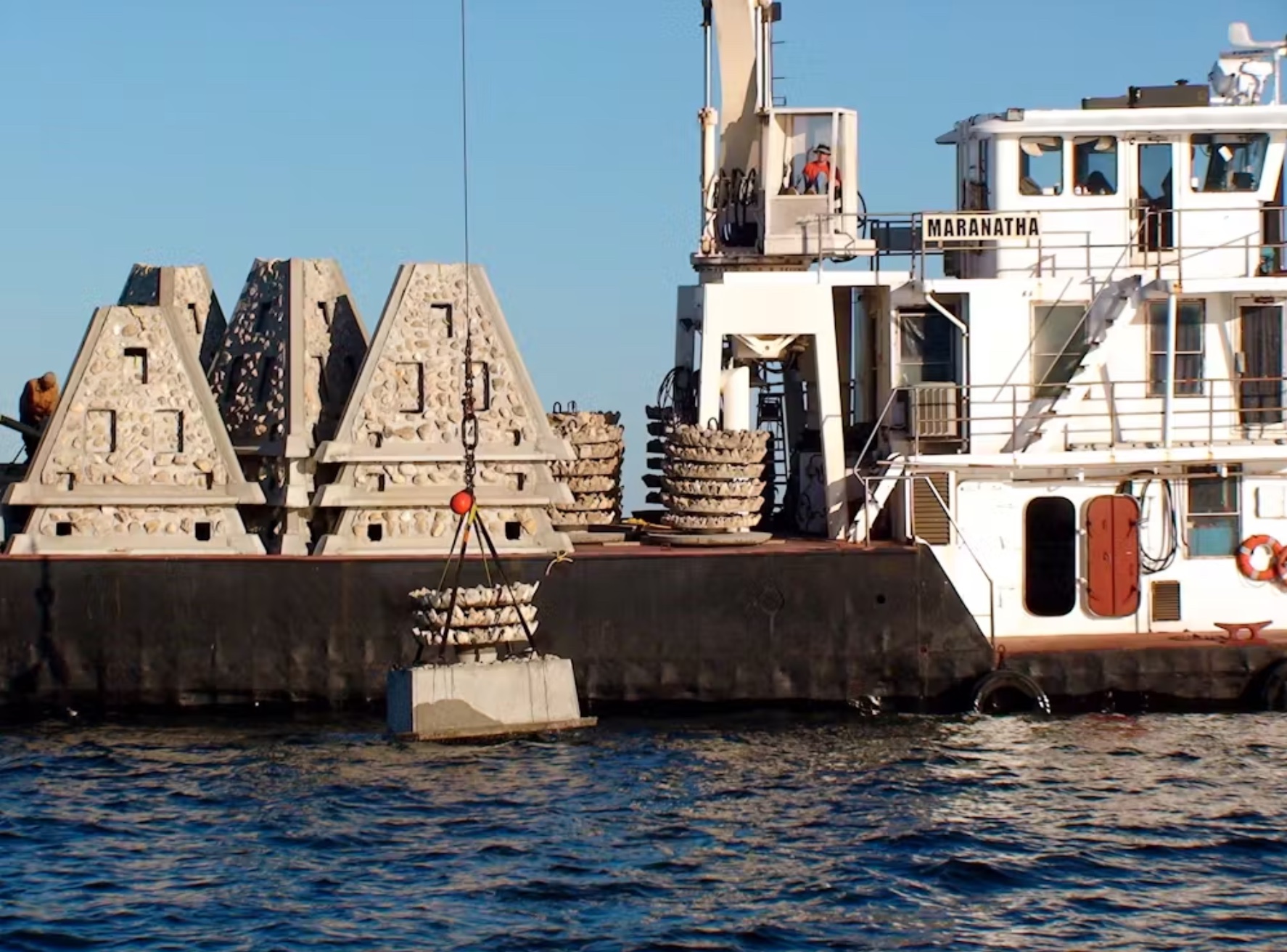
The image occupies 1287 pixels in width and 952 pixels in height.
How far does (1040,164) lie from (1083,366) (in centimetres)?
305

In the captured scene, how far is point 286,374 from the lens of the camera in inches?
1035

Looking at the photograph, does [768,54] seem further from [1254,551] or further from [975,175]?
[1254,551]

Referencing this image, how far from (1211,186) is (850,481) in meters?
5.96

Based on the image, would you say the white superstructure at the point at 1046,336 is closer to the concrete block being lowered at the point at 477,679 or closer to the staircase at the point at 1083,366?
the staircase at the point at 1083,366

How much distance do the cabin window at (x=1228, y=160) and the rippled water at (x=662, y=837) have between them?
700 cm

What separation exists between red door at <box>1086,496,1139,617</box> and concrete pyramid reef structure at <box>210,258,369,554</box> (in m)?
9.09

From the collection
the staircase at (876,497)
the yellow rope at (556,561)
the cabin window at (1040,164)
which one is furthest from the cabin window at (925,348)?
the yellow rope at (556,561)

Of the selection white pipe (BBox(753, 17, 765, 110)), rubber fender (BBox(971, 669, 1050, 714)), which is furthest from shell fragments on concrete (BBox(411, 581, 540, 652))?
white pipe (BBox(753, 17, 765, 110))

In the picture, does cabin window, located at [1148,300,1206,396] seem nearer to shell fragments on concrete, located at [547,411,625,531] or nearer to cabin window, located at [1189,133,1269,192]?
cabin window, located at [1189,133,1269,192]

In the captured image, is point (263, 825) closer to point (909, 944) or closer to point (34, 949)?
point (34, 949)

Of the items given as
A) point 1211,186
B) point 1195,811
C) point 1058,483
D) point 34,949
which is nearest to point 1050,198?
point 1211,186

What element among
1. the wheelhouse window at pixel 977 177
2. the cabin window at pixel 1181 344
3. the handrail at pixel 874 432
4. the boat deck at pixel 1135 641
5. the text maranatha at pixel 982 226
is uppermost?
the wheelhouse window at pixel 977 177

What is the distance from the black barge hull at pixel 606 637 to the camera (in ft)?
81.6

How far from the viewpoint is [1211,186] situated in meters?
28.3
